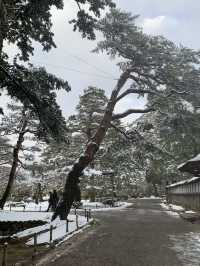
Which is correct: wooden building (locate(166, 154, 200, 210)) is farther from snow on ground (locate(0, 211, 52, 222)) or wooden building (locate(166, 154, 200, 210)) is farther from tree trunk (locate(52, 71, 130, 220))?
snow on ground (locate(0, 211, 52, 222))

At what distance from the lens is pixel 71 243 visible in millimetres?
16422

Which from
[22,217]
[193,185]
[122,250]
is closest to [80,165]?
[22,217]

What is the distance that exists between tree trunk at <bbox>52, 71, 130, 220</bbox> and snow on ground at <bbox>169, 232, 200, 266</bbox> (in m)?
6.94

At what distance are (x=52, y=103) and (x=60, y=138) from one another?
4.36ft

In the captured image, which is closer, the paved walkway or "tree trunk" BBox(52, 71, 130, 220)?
the paved walkway

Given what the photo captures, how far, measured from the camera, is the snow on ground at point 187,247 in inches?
501

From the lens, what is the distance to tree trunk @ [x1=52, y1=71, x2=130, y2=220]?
23.7 m

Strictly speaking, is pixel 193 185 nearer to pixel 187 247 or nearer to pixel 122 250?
pixel 187 247

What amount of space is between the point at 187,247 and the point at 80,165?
10261 millimetres

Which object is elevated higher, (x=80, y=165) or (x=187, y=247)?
(x=80, y=165)

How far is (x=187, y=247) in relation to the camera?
50.4 feet

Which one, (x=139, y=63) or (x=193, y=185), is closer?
(x=139, y=63)

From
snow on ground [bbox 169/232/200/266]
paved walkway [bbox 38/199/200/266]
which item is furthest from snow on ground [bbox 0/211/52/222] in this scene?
snow on ground [bbox 169/232/200/266]

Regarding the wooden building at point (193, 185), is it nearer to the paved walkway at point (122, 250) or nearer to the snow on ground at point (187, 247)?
the paved walkway at point (122, 250)
